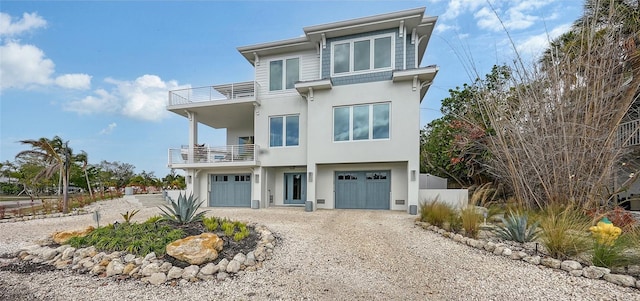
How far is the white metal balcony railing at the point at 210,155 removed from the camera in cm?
1412

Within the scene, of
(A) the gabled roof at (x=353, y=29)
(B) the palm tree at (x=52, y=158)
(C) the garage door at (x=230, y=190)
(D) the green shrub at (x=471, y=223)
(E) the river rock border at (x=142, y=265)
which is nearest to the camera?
(E) the river rock border at (x=142, y=265)

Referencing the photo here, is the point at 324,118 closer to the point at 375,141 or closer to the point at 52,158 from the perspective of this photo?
the point at 375,141

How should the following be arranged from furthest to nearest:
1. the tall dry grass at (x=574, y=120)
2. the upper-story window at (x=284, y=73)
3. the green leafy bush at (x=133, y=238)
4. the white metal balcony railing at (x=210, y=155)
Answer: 1. the white metal balcony railing at (x=210, y=155)
2. the upper-story window at (x=284, y=73)
3. the tall dry grass at (x=574, y=120)
4. the green leafy bush at (x=133, y=238)

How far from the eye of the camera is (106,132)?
19781 millimetres

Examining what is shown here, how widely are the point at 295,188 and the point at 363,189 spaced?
11.9 feet

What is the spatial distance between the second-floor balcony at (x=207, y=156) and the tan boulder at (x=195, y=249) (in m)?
8.57

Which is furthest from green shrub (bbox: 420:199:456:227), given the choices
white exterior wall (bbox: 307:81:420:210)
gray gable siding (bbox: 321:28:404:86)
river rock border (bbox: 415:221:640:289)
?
gray gable siding (bbox: 321:28:404:86)

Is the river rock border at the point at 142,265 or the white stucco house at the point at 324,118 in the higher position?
the white stucco house at the point at 324,118

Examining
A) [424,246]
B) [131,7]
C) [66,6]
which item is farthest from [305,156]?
[66,6]

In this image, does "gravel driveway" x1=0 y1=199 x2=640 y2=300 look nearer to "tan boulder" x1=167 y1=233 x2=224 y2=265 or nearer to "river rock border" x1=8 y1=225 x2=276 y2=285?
"river rock border" x1=8 y1=225 x2=276 y2=285

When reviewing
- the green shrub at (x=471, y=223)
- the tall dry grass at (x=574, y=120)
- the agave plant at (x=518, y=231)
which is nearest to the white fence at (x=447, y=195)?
the tall dry grass at (x=574, y=120)

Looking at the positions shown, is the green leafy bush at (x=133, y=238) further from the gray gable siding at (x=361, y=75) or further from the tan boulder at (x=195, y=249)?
the gray gable siding at (x=361, y=75)

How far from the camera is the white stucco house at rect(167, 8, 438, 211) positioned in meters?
11.8

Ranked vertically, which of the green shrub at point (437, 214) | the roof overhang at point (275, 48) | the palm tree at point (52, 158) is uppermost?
the roof overhang at point (275, 48)
